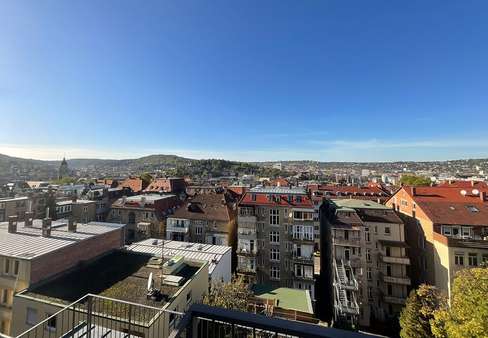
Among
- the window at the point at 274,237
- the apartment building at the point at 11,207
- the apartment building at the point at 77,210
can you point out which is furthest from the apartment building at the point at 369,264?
the apartment building at the point at 11,207

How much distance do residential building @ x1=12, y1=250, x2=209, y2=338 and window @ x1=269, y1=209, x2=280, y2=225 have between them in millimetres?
12061

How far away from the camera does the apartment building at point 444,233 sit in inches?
843

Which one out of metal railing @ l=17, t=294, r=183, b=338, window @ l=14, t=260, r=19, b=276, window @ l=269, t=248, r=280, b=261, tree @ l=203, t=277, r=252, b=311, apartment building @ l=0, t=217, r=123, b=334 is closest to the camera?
metal railing @ l=17, t=294, r=183, b=338

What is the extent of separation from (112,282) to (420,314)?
22281 millimetres

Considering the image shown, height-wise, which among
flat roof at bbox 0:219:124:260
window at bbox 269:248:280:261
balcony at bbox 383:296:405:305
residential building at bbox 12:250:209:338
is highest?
flat roof at bbox 0:219:124:260

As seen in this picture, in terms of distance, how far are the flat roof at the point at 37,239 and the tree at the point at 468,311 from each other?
22.8 metres

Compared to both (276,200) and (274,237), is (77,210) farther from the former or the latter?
(276,200)

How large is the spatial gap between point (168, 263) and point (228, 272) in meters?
9.45

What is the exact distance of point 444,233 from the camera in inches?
923

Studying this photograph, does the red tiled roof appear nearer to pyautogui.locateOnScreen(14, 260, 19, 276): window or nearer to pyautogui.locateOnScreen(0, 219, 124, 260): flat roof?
pyautogui.locateOnScreen(0, 219, 124, 260): flat roof

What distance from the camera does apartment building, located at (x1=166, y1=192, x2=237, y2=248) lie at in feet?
102

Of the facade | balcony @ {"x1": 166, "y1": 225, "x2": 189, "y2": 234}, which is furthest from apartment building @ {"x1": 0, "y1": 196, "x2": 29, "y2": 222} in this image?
balcony @ {"x1": 166, "y1": 225, "x2": 189, "y2": 234}

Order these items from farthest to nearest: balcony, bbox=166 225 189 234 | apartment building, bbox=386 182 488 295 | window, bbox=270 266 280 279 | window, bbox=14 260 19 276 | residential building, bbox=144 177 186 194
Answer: residential building, bbox=144 177 186 194
balcony, bbox=166 225 189 234
window, bbox=270 266 280 279
apartment building, bbox=386 182 488 295
window, bbox=14 260 19 276

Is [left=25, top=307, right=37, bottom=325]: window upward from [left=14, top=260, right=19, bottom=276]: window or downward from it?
downward
